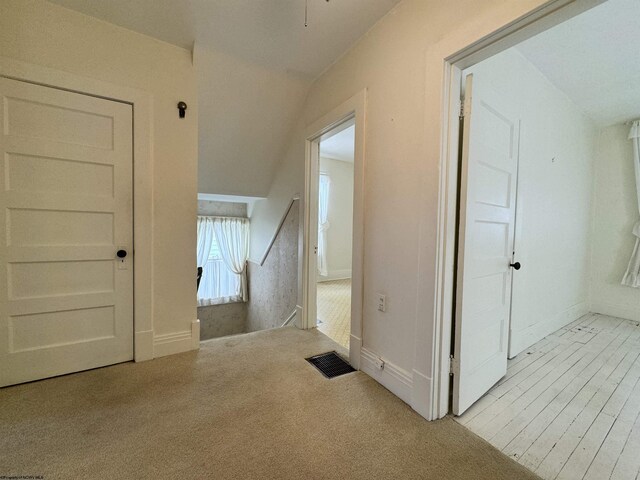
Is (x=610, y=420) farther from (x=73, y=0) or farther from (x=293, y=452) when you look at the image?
(x=73, y=0)

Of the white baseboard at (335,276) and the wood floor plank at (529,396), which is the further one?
the white baseboard at (335,276)

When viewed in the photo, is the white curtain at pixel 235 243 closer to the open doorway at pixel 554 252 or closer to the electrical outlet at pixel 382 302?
the electrical outlet at pixel 382 302

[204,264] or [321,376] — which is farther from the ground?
[204,264]

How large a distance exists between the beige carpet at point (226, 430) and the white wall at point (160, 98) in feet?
1.89

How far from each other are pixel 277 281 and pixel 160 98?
2.45 metres

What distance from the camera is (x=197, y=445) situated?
1.24 m

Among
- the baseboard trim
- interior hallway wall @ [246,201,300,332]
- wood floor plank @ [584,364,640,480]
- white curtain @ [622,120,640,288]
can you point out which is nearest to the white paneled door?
interior hallway wall @ [246,201,300,332]

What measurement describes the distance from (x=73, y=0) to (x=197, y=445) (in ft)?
9.02

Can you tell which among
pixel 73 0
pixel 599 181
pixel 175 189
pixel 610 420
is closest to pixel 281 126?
pixel 175 189

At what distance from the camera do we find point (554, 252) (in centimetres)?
282

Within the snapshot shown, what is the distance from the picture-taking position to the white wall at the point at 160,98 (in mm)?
1743

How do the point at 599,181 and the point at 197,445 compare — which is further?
the point at 599,181

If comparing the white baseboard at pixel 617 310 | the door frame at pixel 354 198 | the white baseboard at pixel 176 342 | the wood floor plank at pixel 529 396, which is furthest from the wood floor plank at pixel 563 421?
the white baseboard at pixel 176 342

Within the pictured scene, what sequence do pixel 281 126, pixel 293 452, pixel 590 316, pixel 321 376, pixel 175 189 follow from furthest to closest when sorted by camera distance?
pixel 590 316, pixel 281 126, pixel 175 189, pixel 321 376, pixel 293 452
